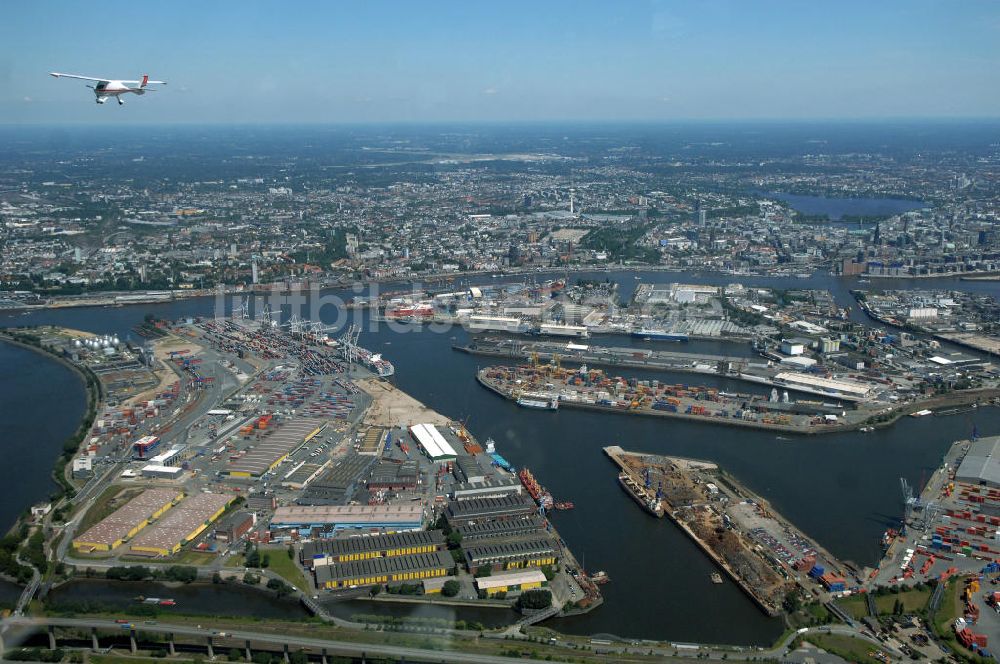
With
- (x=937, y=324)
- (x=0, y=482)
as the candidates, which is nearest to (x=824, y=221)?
(x=937, y=324)

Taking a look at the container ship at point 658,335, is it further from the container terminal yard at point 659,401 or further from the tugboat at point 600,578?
the tugboat at point 600,578

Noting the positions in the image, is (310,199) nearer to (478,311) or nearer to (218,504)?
(478,311)

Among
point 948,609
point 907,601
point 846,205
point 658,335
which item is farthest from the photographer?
point 846,205

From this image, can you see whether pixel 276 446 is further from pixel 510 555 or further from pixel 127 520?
pixel 510 555

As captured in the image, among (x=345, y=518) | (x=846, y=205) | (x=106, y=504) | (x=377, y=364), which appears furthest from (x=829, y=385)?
(x=846, y=205)

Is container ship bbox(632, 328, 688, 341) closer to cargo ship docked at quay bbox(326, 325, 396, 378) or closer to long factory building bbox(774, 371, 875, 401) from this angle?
long factory building bbox(774, 371, 875, 401)

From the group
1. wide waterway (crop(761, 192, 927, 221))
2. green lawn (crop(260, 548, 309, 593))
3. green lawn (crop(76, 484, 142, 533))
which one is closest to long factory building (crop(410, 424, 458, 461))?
green lawn (crop(260, 548, 309, 593))
